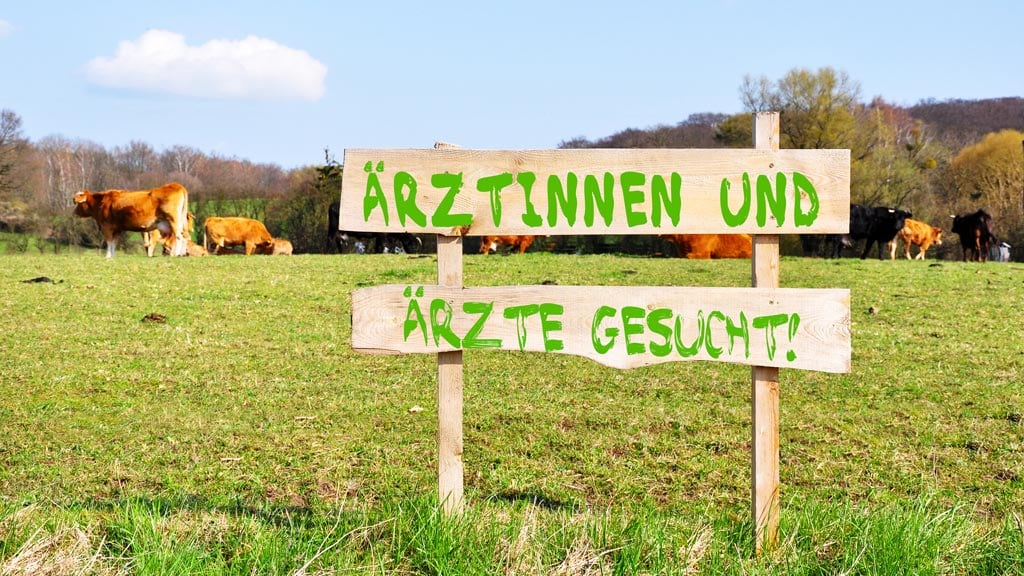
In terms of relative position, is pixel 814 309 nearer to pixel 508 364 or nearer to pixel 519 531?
pixel 519 531

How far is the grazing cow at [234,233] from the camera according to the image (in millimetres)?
36062

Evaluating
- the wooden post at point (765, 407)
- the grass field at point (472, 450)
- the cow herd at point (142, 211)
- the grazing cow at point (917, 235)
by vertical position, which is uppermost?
the cow herd at point (142, 211)

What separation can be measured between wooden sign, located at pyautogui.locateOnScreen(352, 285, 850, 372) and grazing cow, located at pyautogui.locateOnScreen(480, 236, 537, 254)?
2225cm

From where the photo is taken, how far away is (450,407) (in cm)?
429

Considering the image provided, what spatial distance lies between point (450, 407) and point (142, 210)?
873 inches

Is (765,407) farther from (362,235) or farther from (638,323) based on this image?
(362,235)

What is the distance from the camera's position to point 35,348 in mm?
10219

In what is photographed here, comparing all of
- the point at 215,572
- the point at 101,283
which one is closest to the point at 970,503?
the point at 215,572

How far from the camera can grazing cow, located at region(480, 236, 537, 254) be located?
27031mm

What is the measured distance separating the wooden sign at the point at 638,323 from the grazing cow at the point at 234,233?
3372cm

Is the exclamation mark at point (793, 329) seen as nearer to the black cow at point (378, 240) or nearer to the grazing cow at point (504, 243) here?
the grazing cow at point (504, 243)

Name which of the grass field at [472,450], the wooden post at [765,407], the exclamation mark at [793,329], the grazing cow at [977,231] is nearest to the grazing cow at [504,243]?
the grass field at [472,450]

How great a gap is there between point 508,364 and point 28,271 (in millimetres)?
11018

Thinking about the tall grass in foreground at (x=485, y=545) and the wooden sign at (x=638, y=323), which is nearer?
the tall grass in foreground at (x=485, y=545)
